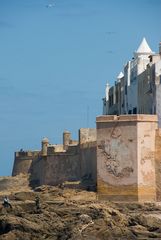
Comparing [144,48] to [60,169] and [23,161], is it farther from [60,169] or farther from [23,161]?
[23,161]

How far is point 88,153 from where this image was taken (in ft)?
179

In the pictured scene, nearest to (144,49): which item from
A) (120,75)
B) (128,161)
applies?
(120,75)

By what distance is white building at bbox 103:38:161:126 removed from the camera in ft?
178

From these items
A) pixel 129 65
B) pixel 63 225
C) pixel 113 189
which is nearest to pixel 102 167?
pixel 113 189

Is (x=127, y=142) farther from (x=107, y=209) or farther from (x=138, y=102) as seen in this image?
(x=138, y=102)

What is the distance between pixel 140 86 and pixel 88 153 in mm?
6026

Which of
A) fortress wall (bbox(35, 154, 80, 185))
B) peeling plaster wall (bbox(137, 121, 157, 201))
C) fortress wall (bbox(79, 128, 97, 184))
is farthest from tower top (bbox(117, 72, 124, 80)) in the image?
peeling plaster wall (bbox(137, 121, 157, 201))

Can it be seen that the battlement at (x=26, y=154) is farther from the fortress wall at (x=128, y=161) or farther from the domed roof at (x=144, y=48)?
the fortress wall at (x=128, y=161)

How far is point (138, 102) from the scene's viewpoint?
59125mm

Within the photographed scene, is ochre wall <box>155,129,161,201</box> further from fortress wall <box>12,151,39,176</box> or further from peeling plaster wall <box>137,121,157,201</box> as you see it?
fortress wall <box>12,151,39,176</box>

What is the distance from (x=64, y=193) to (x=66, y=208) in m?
6.26

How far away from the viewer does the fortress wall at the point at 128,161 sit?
159 ft

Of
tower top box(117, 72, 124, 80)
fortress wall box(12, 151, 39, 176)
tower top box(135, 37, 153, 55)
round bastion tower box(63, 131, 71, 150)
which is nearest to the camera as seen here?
tower top box(135, 37, 153, 55)

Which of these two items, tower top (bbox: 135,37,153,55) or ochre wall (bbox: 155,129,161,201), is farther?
tower top (bbox: 135,37,153,55)
